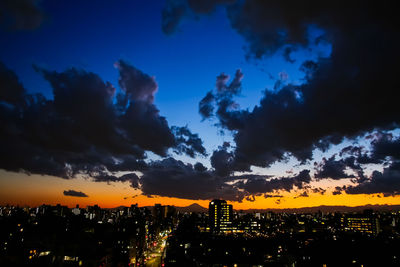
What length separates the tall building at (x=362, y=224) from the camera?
558 ft

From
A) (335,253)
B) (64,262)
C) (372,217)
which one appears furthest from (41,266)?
(372,217)

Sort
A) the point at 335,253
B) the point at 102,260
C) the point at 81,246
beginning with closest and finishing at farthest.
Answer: the point at 102,260 → the point at 81,246 → the point at 335,253

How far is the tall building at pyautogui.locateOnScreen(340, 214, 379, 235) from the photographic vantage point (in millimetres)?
170000

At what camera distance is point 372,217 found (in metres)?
174

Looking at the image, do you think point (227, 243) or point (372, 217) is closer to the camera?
point (227, 243)

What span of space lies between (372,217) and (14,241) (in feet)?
623

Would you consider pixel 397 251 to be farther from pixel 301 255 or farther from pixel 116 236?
pixel 116 236

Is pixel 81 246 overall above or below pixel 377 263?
above

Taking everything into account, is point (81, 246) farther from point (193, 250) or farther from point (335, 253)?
point (335, 253)

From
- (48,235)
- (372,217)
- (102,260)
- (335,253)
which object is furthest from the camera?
(372,217)

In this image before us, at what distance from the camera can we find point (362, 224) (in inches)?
6949

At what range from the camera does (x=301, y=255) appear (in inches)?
3159

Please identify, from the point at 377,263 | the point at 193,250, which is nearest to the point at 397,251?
the point at 377,263

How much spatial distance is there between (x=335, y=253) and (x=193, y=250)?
1739 inches
